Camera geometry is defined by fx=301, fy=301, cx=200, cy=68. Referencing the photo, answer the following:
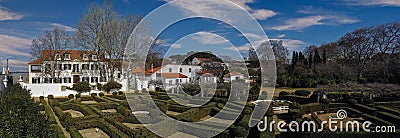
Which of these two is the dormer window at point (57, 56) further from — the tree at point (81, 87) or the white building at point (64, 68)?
the tree at point (81, 87)

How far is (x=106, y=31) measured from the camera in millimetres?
28984

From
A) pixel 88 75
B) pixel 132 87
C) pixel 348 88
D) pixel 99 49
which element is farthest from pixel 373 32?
pixel 88 75

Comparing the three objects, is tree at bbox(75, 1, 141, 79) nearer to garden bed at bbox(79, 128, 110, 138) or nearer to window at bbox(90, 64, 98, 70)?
window at bbox(90, 64, 98, 70)

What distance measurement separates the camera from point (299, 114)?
14.5 meters

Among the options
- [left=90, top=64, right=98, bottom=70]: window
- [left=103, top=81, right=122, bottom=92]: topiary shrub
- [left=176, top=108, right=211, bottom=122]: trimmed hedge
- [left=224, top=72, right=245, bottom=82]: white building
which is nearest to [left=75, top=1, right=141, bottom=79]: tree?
[left=103, top=81, right=122, bottom=92]: topiary shrub

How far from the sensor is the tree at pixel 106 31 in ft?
92.5

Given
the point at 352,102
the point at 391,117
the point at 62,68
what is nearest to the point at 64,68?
the point at 62,68

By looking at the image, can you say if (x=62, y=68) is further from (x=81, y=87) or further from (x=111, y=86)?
(x=81, y=87)

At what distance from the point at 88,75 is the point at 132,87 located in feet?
31.3

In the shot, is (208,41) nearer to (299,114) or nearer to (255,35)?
(255,35)

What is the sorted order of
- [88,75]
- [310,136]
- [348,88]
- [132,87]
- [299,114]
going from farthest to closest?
[88,75]
[132,87]
[348,88]
[299,114]
[310,136]

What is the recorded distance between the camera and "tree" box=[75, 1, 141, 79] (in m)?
28.2

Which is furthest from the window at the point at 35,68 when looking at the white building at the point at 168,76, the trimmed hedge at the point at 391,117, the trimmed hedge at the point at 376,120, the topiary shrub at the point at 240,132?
the trimmed hedge at the point at 391,117

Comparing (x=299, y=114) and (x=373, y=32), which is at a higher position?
(x=373, y=32)
